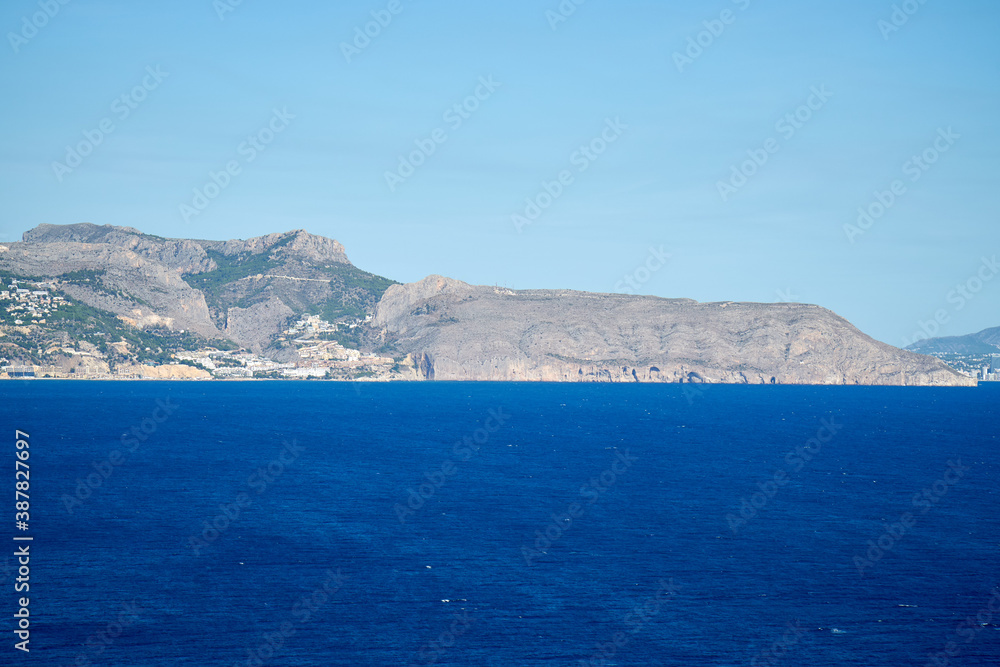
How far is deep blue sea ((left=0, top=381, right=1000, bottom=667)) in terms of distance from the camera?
4716 centimetres

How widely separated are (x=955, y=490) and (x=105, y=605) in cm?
8672

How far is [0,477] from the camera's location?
298 feet

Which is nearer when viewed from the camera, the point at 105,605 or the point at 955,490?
the point at 105,605

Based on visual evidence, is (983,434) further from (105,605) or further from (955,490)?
(105,605)

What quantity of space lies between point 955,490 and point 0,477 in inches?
4123

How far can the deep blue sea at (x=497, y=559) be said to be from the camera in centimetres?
4716

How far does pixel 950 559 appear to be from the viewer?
211ft

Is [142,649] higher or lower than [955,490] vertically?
lower

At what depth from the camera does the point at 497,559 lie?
62812mm

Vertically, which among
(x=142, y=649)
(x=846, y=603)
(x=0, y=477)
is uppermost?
(x=0, y=477)

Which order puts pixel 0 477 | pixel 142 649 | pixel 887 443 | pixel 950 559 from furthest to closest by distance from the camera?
1. pixel 887 443
2. pixel 0 477
3. pixel 950 559
4. pixel 142 649

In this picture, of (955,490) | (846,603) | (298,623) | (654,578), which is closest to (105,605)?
(298,623)

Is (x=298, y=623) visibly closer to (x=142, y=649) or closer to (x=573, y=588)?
(x=142, y=649)

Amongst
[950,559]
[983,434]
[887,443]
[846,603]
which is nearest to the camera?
[846,603]
